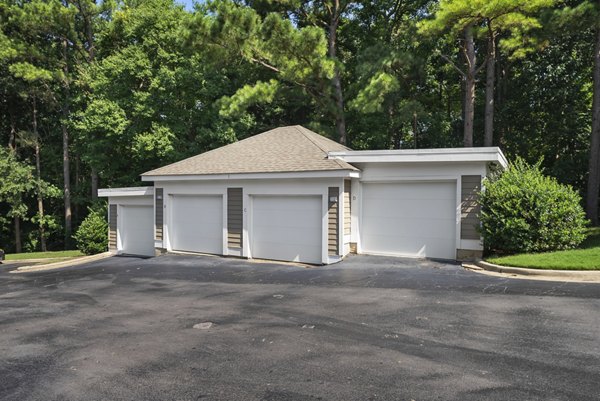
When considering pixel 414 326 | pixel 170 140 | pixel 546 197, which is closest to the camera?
pixel 414 326

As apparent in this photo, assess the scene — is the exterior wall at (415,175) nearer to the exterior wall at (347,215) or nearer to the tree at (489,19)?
the exterior wall at (347,215)

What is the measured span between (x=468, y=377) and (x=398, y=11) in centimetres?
2425

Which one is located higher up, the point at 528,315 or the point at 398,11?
the point at 398,11

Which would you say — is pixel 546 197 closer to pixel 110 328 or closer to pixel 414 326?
pixel 414 326

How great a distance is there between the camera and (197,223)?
48.0 feet

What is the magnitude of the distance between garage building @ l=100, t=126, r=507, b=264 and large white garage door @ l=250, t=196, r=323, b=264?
0.03 meters

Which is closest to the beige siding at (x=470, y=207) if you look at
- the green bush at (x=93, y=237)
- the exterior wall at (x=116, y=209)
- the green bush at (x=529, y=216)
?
the green bush at (x=529, y=216)

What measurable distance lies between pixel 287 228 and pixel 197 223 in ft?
11.8

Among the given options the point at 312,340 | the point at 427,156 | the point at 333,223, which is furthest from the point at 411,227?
the point at 312,340

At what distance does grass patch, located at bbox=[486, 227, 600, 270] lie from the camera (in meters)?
8.77

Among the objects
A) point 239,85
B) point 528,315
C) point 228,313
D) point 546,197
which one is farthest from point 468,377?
point 239,85

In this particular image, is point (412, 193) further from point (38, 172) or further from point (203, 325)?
point (38, 172)

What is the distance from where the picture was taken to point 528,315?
6.25 meters

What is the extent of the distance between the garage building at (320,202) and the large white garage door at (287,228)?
30 millimetres
